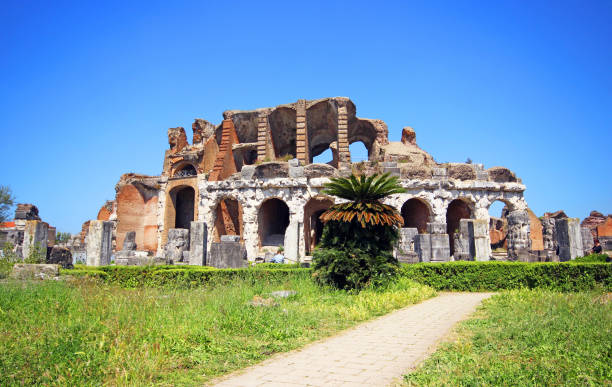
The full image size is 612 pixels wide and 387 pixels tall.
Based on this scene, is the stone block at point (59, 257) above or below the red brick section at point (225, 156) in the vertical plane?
below

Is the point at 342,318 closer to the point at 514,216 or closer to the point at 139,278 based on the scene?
the point at 139,278

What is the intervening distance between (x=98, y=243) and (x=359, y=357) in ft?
47.5

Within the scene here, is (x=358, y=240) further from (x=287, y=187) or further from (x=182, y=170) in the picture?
(x=182, y=170)

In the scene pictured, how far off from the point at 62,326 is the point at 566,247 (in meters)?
17.9

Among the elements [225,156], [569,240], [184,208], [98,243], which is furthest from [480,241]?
[184,208]

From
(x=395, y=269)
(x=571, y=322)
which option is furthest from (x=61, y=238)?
(x=571, y=322)

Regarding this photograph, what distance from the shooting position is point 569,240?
16.9 meters

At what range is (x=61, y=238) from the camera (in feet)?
119

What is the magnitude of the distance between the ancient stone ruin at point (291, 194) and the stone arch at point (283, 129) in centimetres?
8

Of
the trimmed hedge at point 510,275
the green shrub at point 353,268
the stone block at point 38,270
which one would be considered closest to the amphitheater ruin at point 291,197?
the trimmed hedge at point 510,275

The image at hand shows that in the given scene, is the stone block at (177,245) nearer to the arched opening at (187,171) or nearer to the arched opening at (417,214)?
the arched opening at (187,171)

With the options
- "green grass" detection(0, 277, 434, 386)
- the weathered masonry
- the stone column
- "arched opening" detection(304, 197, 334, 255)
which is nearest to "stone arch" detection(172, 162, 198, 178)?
the weathered masonry

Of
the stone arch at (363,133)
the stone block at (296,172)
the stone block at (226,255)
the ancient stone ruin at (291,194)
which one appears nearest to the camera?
the stone block at (226,255)

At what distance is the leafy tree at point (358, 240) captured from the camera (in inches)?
409
